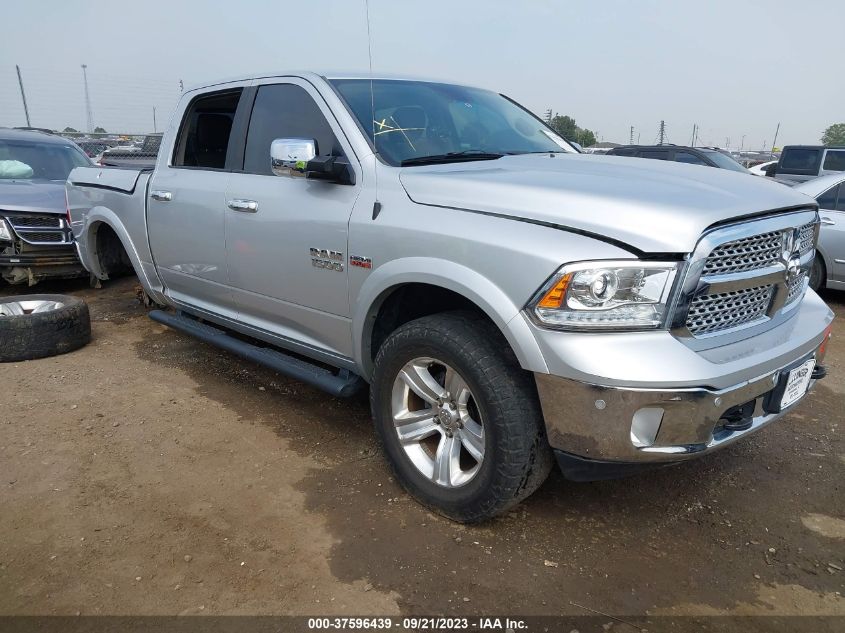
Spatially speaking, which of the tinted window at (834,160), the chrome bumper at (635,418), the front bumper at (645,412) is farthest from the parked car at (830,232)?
the tinted window at (834,160)

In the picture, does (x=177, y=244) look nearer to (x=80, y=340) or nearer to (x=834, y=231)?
(x=80, y=340)

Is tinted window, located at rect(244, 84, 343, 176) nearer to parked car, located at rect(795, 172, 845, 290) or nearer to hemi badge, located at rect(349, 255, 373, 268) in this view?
hemi badge, located at rect(349, 255, 373, 268)

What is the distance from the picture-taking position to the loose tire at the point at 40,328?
181 inches

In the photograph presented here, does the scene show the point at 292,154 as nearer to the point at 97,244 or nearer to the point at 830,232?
the point at 97,244

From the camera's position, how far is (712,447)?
2270 mm

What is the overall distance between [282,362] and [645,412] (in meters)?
2.04

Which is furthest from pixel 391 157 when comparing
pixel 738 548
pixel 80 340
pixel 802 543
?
pixel 80 340

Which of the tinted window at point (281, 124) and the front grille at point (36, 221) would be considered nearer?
the tinted window at point (281, 124)

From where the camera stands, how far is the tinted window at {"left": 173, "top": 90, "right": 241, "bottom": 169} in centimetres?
393

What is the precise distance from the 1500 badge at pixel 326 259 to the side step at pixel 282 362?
0.56m

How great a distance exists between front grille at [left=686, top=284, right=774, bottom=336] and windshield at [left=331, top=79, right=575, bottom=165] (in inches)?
57.2

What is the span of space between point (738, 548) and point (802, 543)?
0.29 metres

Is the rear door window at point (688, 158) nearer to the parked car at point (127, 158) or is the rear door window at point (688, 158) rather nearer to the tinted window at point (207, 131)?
the parked car at point (127, 158)

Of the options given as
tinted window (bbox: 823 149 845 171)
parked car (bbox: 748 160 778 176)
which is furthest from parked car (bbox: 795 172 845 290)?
parked car (bbox: 748 160 778 176)
